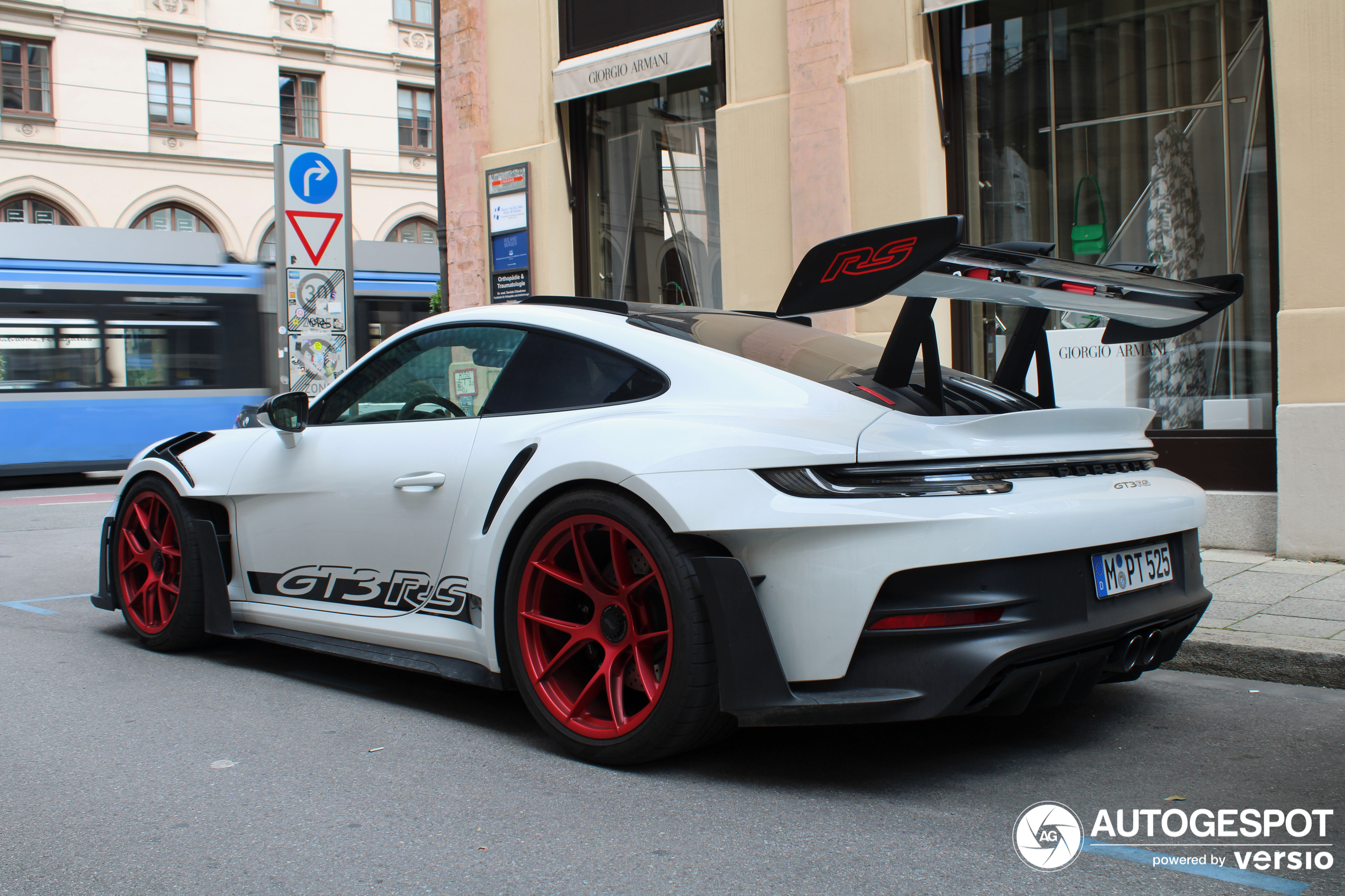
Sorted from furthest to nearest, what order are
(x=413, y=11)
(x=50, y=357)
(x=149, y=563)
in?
(x=413, y=11), (x=50, y=357), (x=149, y=563)

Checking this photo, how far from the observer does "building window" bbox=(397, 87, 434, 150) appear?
3388 cm

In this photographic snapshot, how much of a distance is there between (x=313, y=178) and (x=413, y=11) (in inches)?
1073

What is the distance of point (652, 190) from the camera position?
11328 millimetres

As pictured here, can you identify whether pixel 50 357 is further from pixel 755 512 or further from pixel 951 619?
pixel 951 619

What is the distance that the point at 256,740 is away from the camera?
12.2 ft

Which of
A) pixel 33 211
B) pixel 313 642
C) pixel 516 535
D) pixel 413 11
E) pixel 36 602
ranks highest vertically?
pixel 413 11

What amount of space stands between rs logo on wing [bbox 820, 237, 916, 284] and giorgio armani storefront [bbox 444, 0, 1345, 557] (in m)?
4.92

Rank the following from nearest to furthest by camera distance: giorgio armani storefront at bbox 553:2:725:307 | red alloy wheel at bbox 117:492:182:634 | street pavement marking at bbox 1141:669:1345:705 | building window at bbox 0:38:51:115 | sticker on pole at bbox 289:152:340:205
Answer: street pavement marking at bbox 1141:669:1345:705, red alloy wheel at bbox 117:492:182:634, sticker on pole at bbox 289:152:340:205, giorgio armani storefront at bbox 553:2:725:307, building window at bbox 0:38:51:115

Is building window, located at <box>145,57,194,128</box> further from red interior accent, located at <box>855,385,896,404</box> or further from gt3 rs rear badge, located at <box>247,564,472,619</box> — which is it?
red interior accent, located at <box>855,385,896,404</box>

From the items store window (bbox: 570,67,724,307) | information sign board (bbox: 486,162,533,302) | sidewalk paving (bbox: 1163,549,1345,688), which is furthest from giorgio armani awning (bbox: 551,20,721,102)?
sidewalk paving (bbox: 1163,549,1345,688)

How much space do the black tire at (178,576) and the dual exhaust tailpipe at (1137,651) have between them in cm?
347

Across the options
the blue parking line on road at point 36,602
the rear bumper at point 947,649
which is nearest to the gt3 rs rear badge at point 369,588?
the rear bumper at point 947,649

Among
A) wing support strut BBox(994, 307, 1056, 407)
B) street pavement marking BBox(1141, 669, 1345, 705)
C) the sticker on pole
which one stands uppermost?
the sticker on pole

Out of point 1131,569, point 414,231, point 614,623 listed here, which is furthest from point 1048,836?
point 414,231
